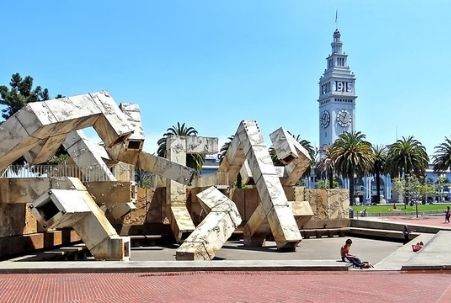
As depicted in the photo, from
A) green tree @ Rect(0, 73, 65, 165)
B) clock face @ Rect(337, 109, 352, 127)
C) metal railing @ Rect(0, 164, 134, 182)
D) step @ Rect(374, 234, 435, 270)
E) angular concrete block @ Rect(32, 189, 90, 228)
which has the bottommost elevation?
step @ Rect(374, 234, 435, 270)

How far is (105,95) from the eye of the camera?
19438mm

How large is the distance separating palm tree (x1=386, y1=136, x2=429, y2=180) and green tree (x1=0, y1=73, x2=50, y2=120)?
4334 centimetres

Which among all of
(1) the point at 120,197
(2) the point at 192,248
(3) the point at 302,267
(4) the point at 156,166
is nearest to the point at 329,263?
(3) the point at 302,267

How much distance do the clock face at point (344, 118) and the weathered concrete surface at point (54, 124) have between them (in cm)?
13238

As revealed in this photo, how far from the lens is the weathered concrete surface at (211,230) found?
55.2ft

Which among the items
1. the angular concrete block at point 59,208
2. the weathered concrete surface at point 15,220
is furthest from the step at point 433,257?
the weathered concrete surface at point 15,220

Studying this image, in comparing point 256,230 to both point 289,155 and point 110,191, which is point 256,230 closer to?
point 289,155

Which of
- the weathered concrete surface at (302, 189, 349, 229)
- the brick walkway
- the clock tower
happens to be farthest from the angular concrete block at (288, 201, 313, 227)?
the clock tower

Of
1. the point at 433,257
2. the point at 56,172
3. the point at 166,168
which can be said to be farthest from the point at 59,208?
the point at 433,257

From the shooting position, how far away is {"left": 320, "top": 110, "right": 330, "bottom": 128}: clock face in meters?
150

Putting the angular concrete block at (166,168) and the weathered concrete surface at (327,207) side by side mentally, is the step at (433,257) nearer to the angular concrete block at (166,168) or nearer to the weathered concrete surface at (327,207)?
the weathered concrete surface at (327,207)

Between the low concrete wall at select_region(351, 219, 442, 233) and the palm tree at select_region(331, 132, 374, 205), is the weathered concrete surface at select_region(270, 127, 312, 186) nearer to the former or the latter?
the low concrete wall at select_region(351, 219, 442, 233)

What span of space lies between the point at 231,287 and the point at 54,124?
8.86 m

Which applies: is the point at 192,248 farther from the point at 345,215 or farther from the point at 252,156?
the point at 345,215
